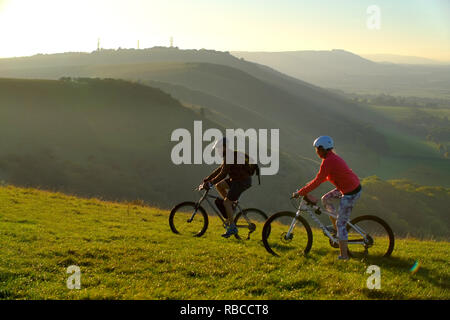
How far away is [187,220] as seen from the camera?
1296cm

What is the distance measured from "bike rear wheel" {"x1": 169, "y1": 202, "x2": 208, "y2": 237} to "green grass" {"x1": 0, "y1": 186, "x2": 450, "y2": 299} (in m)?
0.33

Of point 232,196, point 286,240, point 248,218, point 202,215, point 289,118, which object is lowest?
point 286,240

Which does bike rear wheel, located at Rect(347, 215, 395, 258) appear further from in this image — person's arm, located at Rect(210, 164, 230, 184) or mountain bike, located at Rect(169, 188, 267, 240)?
person's arm, located at Rect(210, 164, 230, 184)

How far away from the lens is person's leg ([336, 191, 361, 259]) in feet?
29.8

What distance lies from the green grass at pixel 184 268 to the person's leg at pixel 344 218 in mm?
383

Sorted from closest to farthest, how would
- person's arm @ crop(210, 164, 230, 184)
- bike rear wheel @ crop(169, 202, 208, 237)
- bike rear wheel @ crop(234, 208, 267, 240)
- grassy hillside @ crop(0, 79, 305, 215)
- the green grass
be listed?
the green grass < person's arm @ crop(210, 164, 230, 184) < bike rear wheel @ crop(234, 208, 267, 240) < bike rear wheel @ crop(169, 202, 208, 237) < grassy hillside @ crop(0, 79, 305, 215)

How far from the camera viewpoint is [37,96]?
7375 centimetres

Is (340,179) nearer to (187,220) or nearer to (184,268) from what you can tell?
(184,268)

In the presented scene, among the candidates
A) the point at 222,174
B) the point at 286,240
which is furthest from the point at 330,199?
the point at 222,174

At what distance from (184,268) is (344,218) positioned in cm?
392

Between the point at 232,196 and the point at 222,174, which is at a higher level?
the point at 222,174

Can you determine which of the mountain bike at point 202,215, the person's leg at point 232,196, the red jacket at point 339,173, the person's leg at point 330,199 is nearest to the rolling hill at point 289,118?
the mountain bike at point 202,215

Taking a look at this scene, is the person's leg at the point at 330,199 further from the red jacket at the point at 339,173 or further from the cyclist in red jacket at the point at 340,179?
the red jacket at the point at 339,173

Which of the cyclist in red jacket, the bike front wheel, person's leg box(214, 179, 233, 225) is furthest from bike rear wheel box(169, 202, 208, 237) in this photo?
the cyclist in red jacket
